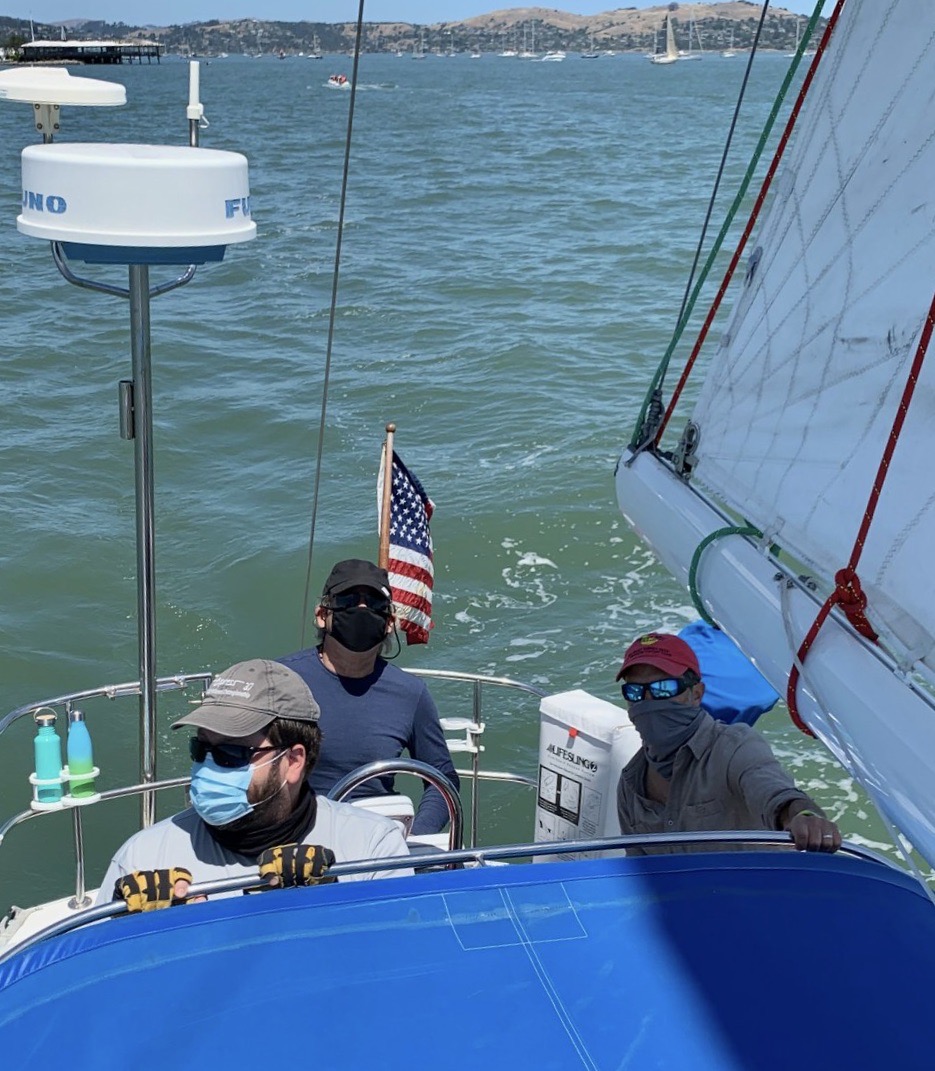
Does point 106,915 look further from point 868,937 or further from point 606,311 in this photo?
point 606,311

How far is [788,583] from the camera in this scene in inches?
112

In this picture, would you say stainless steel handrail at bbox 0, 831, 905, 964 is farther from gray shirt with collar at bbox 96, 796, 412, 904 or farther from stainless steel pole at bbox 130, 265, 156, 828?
stainless steel pole at bbox 130, 265, 156, 828

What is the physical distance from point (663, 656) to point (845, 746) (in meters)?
0.88

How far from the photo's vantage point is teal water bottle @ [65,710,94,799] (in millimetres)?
4250

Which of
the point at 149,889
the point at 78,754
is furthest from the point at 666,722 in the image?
the point at 78,754

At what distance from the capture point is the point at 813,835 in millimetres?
2688

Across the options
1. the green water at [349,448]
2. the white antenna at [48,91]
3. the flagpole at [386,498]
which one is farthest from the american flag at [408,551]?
the green water at [349,448]

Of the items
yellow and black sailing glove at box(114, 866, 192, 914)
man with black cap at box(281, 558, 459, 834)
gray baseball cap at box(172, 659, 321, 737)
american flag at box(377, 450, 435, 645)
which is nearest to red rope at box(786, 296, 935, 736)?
gray baseball cap at box(172, 659, 321, 737)

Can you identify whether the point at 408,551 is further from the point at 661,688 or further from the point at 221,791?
the point at 221,791

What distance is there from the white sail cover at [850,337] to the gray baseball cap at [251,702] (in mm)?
1084

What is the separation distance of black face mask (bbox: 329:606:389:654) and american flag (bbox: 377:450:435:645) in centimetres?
174

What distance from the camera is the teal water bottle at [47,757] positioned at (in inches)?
166

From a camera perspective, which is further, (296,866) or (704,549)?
(704,549)

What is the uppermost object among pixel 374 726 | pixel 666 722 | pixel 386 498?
pixel 666 722
